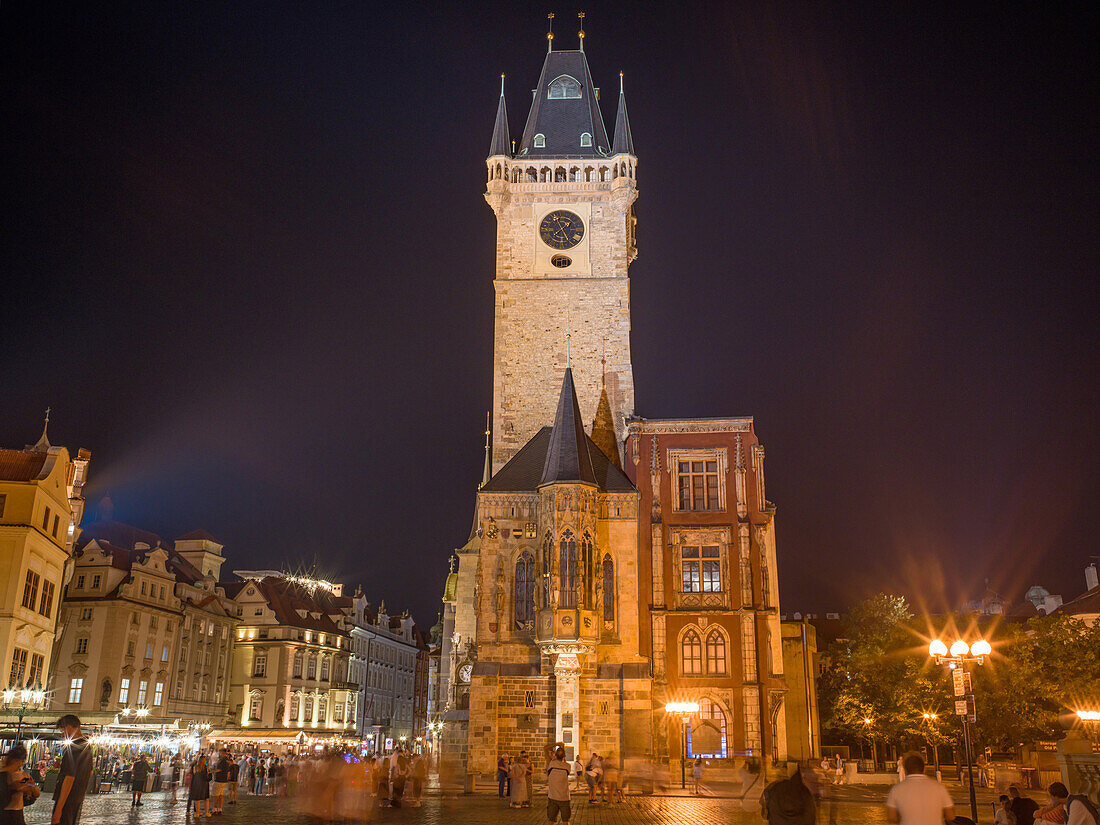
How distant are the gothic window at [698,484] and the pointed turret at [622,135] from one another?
63.3ft

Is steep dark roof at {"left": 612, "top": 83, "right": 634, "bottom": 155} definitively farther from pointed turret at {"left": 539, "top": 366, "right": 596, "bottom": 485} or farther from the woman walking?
the woman walking

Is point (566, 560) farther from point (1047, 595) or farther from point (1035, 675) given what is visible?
point (1047, 595)

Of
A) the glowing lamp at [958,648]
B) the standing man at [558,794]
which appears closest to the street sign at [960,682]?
the glowing lamp at [958,648]

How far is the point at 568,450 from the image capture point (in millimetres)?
38062

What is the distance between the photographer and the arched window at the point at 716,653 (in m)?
37.6

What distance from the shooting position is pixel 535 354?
159 feet

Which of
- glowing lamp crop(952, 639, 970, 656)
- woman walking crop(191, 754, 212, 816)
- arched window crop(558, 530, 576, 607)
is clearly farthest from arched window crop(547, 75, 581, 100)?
woman walking crop(191, 754, 212, 816)

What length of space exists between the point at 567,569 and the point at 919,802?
93.3 ft

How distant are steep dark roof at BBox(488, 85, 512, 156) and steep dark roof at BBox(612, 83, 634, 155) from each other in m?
5.83

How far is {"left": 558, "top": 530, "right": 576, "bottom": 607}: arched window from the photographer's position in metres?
36.0

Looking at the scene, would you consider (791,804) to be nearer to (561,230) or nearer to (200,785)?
(200,785)

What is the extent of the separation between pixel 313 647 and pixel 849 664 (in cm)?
4166

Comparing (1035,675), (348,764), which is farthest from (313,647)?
(348,764)

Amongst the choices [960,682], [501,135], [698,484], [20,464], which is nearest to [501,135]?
[501,135]
